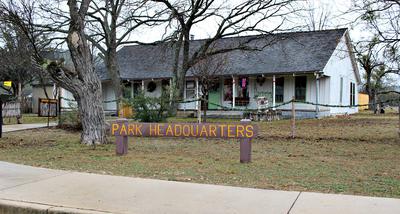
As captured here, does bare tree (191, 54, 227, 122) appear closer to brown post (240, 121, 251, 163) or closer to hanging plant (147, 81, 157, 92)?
hanging plant (147, 81, 157, 92)

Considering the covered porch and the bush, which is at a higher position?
the covered porch

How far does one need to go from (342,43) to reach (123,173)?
2379 centimetres

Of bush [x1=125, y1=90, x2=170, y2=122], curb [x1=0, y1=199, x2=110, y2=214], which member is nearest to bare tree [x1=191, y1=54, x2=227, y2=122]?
bush [x1=125, y1=90, x2=170, y2=122]

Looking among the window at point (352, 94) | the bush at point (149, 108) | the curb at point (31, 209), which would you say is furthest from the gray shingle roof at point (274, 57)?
the curb at point (31, 209)

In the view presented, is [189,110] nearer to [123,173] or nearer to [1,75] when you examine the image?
[1,75]

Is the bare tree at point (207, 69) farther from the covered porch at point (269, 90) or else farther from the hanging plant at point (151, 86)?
the hanging plant at point (151, 86)

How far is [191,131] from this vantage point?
30.6 feet

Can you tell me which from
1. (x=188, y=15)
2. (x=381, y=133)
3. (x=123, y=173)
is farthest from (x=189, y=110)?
(x=123, y=173)

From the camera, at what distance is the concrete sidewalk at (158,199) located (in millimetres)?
5441

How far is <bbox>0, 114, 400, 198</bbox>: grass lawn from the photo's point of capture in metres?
7.20

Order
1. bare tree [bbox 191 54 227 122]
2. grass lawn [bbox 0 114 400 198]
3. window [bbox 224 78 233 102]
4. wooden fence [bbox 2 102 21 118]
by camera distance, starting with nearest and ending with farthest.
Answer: grass lawn [bbox 0 114 400 198]
wooden fence [bbox 2 102 21 118]
bare tree [bbox 191 54 227 122]
window [bbox 224 78 233 102]

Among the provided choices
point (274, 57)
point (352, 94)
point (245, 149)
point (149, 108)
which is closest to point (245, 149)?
point (245, 149)

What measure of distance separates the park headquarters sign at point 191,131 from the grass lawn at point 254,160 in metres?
0.36

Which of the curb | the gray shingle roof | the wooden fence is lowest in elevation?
the curb
